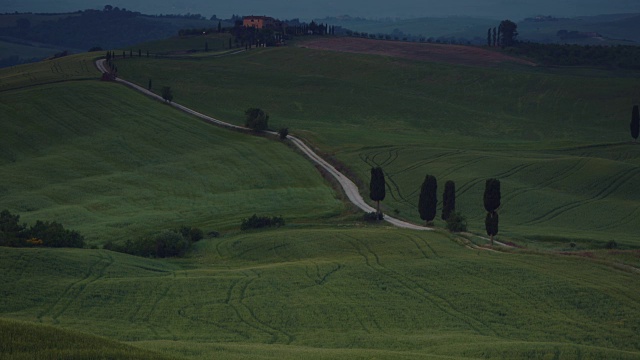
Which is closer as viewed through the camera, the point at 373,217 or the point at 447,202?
the point at 447,202

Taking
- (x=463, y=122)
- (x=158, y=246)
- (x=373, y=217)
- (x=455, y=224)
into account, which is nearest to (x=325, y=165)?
(x=373, y=217)

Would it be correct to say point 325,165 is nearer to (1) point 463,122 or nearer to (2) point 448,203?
(2) point 448,203

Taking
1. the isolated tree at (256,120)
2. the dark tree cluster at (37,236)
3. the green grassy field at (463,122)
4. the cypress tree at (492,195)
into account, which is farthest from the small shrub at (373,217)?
the isolated tree at (256,120)

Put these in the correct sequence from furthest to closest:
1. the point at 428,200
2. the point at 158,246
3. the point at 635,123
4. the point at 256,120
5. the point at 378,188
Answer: the point at 256,120 < the point at 635,123 < the point at 378,188 < the point at 428,200 < the point at 158,246

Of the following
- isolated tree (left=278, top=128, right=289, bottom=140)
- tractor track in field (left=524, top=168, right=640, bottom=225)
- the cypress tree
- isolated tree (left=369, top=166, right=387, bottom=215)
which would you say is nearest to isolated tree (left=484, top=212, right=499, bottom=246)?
the cypress tree

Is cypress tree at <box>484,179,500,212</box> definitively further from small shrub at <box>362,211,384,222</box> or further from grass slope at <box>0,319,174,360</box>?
grass slope at <box>0,319,174,360</box>

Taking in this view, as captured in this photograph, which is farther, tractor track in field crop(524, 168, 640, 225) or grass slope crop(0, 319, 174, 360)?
tractor track in field crop(524, 168, 640, 225)
